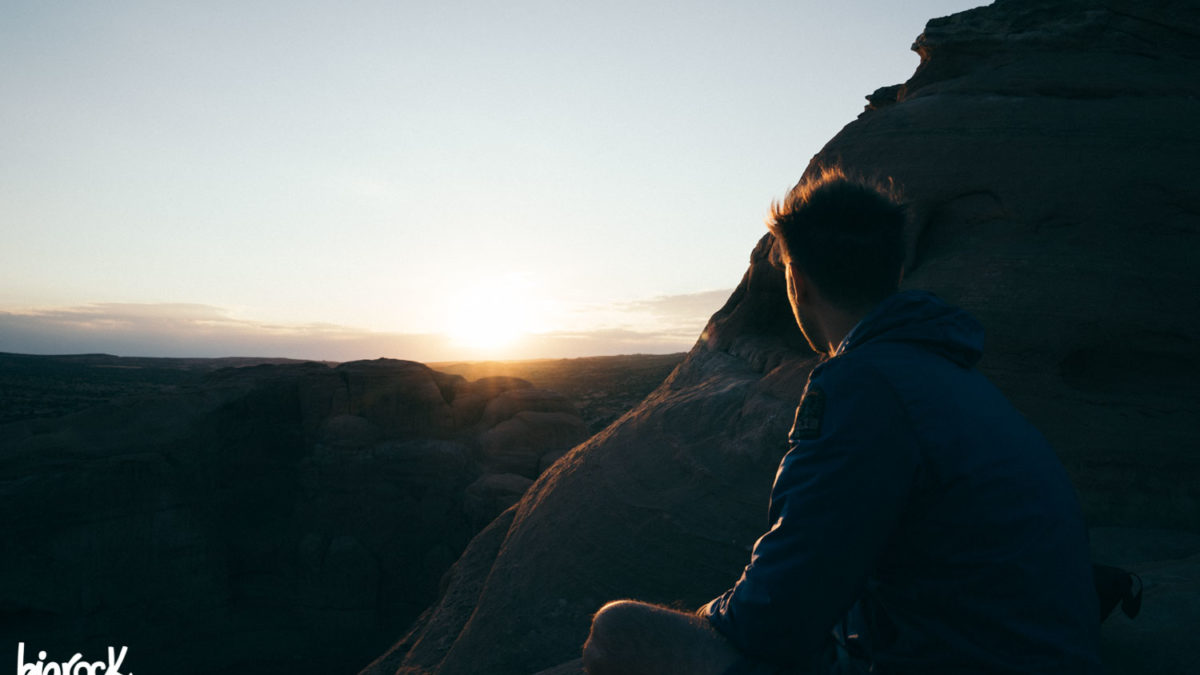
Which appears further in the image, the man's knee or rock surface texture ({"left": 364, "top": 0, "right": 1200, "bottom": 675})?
rock surface texture ({"left": 364, "top": 0, "right": 1200, "bottom": 675})

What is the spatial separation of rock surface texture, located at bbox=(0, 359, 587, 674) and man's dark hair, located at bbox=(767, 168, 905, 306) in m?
11.1

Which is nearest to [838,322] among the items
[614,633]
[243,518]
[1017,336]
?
[614,633]

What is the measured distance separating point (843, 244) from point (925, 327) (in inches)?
12.9

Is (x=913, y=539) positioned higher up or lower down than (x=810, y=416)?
lower down

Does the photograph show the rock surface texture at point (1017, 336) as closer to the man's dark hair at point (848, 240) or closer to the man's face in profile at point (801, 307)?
the man's face in profile at point (801, 307)

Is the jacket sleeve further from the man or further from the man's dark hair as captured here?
the man's dark hair

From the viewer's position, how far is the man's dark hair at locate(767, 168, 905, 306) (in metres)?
1.78

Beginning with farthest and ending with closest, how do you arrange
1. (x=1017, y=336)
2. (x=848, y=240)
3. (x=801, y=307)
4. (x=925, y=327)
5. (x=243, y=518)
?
(x=243, y=518) → (x=1017, y=336) → (x=801, y=307) → (x=848, y=240) → (x=925, y=327)

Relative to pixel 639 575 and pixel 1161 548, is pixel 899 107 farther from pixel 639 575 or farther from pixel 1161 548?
pixel 639 575

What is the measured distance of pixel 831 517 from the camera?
4.44 ft

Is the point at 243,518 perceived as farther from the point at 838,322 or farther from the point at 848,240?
the point at 848,240

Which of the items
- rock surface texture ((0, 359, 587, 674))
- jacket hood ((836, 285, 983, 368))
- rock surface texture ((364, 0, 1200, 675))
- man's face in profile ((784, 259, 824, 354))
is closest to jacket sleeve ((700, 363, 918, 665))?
jacket hood ((836, 285, 983, 368))

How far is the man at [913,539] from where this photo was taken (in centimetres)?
136

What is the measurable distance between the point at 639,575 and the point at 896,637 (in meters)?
3.68
